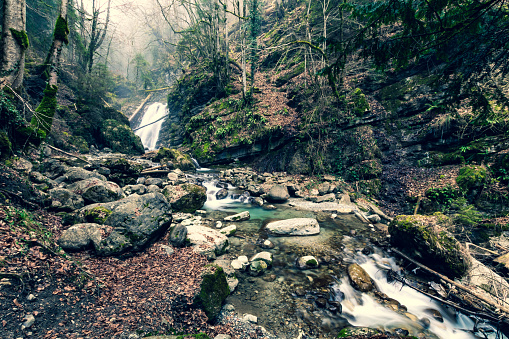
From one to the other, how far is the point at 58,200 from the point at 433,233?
10.9 meters

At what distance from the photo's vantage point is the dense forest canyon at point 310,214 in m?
3.38

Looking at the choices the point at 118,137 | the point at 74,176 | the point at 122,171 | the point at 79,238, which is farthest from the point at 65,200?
the point at 118,137

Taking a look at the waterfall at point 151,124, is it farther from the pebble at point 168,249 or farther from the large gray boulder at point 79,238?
the pebble at point 168,249

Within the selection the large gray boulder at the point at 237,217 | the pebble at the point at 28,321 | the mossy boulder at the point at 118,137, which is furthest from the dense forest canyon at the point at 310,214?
the mossy boulder at the point at 118,137

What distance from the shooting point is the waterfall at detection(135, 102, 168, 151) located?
26837 millimetres

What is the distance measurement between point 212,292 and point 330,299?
283 cm

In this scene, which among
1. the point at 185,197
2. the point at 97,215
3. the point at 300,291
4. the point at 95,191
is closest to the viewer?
the point at 300,291

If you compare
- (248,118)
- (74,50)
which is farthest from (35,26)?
(248,118)

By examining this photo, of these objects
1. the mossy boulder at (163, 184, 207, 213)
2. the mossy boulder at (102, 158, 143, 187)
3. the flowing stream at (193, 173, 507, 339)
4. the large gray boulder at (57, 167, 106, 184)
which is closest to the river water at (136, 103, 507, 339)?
the flowing stream at (193, 173, 507, 339)

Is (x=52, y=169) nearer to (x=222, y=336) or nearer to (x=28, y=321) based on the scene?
(x=28, y=321)

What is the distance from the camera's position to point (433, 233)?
18.0 ft

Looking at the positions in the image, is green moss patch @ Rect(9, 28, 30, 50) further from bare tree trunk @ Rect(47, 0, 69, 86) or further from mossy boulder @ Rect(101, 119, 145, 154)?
mossy boulder @ Rect(101, 119, 145, 154)

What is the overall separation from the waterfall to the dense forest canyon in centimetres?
1166

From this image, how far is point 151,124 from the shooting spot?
97.7 ft
